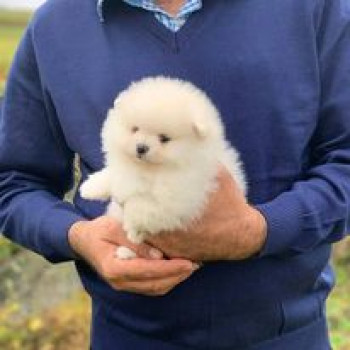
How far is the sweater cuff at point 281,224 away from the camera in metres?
1.60

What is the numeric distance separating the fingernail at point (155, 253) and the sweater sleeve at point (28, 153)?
269 mm

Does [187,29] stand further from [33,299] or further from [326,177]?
[33,299]

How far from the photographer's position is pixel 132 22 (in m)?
1.72

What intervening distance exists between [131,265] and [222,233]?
15 centimetres

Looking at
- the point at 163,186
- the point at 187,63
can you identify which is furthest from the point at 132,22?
the point at 163,186

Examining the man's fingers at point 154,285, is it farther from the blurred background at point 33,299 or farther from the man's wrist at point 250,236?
the blurred background at point 33,299

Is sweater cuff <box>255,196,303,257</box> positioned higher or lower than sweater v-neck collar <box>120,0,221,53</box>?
lower

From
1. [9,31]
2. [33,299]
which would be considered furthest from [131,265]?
[9,31]

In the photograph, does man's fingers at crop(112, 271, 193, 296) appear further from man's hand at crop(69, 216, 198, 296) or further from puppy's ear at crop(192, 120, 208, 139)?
puppy's ear at crop(192, 120, 208, 139)

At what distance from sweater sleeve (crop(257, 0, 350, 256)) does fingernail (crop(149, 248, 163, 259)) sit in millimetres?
171

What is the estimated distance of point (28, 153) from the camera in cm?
185

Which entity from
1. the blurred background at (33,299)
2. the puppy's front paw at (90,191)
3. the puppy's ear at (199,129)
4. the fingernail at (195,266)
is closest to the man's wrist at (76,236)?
the puppy's front paw at (90,191)

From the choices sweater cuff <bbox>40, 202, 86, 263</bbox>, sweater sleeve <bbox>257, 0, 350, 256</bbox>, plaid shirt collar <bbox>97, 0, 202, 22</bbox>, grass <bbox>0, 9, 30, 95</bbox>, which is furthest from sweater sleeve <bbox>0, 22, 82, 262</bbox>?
grass <bbox>0, 9, 30, 95</bbox>

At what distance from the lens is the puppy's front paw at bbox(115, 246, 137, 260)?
1.56m
